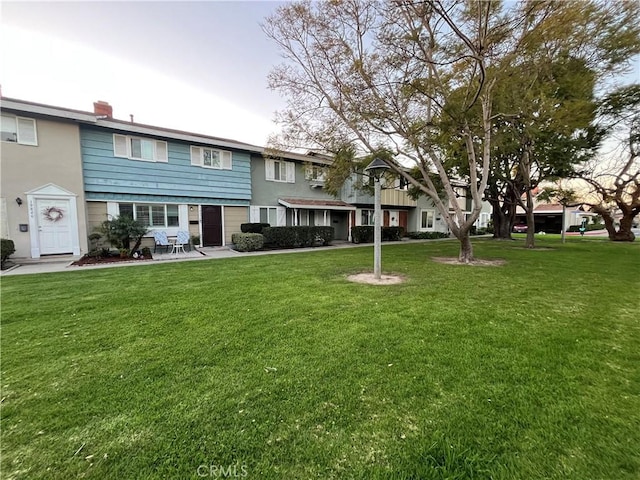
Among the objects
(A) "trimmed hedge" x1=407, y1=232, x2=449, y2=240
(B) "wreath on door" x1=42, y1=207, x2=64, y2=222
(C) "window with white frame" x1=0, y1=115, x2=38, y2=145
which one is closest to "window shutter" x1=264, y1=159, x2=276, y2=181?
(B) "wreath on door" x1=42, y1=207, x2=64, y2=222

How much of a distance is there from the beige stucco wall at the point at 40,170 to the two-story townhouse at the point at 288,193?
296 inches

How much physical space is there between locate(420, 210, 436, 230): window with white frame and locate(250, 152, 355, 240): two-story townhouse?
8.58m

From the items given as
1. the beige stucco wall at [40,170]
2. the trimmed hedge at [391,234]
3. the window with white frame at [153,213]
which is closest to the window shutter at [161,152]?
the window with white frame at [153,213]

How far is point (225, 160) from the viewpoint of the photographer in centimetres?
1477

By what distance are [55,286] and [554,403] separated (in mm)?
9195

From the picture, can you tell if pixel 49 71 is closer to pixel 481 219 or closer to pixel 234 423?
pixel 234 423

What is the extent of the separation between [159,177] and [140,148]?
1.42 metres

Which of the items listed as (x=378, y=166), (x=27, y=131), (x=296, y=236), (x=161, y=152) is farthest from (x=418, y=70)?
(x=27, y=131)

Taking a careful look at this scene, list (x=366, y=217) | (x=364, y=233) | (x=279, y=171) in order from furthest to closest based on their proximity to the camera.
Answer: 1. (x=366, y=217)
2. (x=364, y=233)
3. (x=279, y=171)

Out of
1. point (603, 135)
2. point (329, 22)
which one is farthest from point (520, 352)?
point (603, 135)

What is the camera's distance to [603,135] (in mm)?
14281

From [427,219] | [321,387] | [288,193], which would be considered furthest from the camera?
[427,219]

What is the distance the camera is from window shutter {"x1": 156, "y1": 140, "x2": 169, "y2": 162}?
13.0 m

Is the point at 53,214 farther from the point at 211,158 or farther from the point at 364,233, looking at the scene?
the point at 364,233
